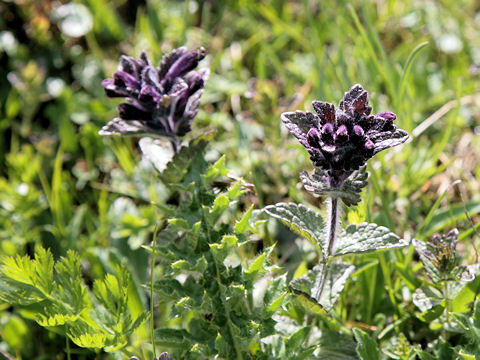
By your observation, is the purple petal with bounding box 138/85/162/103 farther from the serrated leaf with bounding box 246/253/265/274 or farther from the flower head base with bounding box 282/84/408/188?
the serrated leaf with bounding box 246/253/265/274

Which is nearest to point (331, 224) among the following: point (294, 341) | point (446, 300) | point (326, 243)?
point (326, 243)

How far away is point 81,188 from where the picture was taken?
10.4 feet

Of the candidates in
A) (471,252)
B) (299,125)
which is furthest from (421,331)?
(299,125)

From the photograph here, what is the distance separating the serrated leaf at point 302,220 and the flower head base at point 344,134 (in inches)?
7.3

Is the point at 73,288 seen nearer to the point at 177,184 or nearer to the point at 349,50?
the point at 177,184

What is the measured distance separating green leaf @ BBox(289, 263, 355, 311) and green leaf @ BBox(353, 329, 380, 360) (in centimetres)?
14

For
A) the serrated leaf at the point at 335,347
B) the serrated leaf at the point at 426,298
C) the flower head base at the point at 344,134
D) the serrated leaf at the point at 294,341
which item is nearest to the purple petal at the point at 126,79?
the flower head base at the point at 344,134

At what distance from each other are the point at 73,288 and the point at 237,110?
1847 millimetres

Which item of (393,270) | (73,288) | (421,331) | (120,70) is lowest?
(421,331)

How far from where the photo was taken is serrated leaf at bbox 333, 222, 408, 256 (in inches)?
71.0

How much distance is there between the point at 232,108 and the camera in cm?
347

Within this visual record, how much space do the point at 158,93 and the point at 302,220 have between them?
79 cm

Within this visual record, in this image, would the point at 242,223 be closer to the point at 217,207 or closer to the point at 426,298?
the point at 217,207

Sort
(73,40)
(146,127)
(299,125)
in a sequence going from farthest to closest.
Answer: (73,40), (146,127), (299,125)
